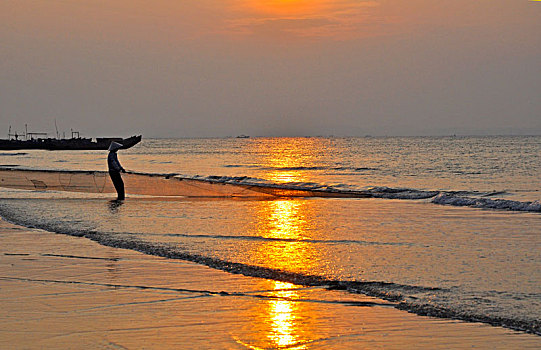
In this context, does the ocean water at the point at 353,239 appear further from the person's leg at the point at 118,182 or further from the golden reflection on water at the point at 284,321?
the golden reflection on water at the point at 284,321

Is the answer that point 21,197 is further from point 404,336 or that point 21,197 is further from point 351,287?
point 404,336

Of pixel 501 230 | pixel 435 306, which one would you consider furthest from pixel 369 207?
pixel 435 306

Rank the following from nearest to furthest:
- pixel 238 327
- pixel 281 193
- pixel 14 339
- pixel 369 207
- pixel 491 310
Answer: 1. pixel 14 339
2. pixel 238 327
3. pixel 491 310
4. pixel 369 207
5. pixel 281 193

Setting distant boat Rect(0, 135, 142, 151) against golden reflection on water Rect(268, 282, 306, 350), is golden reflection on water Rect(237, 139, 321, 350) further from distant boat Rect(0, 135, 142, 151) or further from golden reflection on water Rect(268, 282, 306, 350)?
distant boat Rect(0, 135, 142, 151)

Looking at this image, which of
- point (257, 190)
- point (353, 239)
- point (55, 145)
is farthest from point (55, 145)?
point (353, 239)

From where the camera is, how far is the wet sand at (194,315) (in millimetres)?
5867

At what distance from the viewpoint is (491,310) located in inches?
279

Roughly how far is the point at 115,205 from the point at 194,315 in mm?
13952

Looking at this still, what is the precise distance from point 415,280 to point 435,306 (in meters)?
1.40

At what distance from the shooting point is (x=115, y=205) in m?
20.1

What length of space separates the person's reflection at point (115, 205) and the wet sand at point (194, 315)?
8.98 meters

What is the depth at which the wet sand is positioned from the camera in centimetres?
587

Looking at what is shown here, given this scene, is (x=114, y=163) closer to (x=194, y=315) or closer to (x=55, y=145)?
(x=194, y=315)

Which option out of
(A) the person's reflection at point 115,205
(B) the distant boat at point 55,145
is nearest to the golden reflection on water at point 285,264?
(A) the person's reflection at point 115,205
